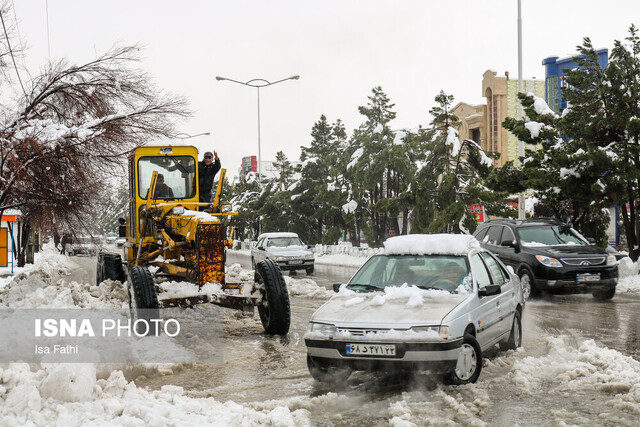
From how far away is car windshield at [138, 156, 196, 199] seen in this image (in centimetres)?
1270

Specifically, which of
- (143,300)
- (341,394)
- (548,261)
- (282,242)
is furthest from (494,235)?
(282,242)

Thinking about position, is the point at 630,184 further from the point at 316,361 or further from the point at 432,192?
the point at 316,361

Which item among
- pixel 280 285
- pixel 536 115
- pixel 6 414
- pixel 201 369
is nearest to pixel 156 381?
pixel 201 369

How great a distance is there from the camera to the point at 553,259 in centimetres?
1524

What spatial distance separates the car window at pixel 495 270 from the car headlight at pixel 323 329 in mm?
2518

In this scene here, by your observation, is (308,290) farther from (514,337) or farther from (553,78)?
(553,78)

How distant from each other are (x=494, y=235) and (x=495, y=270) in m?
8.51

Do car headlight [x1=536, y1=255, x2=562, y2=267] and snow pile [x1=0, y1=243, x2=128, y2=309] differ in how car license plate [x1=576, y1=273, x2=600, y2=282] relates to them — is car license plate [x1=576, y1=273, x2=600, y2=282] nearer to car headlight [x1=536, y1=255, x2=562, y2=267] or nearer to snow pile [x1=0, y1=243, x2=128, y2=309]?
car headlight [x1=536, y1=255, x2=562, y2=267]

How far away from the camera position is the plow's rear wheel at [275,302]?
418 inches

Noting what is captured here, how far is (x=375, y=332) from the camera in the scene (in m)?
6.93

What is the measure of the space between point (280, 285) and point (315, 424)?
486 cm

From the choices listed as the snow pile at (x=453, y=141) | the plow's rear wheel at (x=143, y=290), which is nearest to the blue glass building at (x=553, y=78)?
the snow pile at (x=453, y=141)

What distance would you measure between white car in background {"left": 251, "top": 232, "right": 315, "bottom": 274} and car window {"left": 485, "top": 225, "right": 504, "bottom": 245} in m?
9.33

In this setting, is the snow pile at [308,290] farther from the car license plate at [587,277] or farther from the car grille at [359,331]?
the car grille at [359,331]
